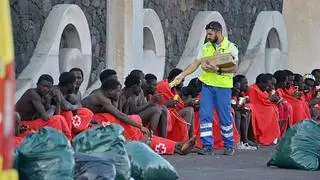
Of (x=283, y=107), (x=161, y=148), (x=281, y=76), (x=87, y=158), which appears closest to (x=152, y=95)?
(x=161, y=148)

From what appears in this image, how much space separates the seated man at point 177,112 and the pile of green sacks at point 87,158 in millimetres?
4926

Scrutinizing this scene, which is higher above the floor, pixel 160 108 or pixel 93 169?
pixel 93 169

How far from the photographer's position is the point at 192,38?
1705 centimetres

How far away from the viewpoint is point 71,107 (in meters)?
10.7

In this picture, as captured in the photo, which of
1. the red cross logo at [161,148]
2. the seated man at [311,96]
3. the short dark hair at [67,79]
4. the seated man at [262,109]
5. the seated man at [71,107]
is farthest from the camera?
the seated man at [311,96]

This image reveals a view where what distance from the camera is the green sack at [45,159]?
621 cm

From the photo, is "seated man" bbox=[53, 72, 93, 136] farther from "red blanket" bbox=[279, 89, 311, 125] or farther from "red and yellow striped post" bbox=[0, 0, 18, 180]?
"red and yellow striped post" bbox=[0, 0, 18, 180]

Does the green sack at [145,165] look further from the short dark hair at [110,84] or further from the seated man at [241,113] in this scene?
the seated man at [241,113]

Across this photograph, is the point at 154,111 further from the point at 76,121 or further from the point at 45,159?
the point at 45,159

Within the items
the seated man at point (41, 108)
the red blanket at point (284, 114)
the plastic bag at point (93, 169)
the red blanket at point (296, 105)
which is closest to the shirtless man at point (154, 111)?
the seated man at point (41, 108)

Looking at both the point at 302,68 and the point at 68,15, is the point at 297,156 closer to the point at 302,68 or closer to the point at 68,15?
the point at 68,15

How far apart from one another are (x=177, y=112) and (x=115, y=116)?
1812 mm

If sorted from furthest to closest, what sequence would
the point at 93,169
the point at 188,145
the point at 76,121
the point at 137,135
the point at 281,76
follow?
the point at 281,76 < the point at 137,135 < the point at 188,145 < the point at 76,121 < the point at 93,169

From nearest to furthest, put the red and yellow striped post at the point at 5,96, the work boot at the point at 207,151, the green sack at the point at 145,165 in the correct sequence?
the red and yellow striped post at the point at 5,96 → the green sack at the point at 145,165 → the work boot at the point at 207,151
